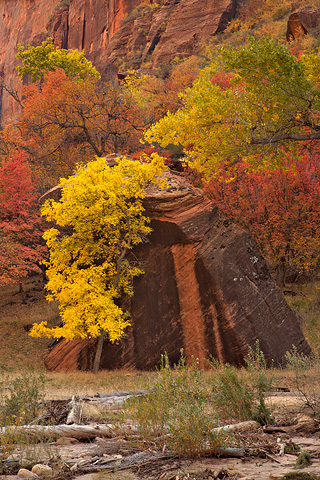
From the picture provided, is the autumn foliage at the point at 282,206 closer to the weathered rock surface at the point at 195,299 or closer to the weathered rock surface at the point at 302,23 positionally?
the weathered rock surface at the point at 195,299

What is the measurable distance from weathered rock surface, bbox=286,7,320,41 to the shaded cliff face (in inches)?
642

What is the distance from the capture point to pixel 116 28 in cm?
6988

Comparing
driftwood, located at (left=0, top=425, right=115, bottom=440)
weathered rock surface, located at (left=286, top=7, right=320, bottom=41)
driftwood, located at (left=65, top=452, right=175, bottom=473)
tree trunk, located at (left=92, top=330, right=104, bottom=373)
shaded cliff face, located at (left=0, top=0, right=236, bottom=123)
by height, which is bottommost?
tree trunk, located at (left=92, top=330, right=104, bottom=373)

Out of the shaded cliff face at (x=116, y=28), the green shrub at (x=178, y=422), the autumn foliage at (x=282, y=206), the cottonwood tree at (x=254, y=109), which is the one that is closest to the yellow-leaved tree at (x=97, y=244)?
the cottonwood tree at (x=254, y=109)

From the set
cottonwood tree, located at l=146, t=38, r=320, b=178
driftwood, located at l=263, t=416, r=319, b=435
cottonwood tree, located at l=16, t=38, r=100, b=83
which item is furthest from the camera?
cottonwood tree, located at l=16, t=38, r=100, b=83

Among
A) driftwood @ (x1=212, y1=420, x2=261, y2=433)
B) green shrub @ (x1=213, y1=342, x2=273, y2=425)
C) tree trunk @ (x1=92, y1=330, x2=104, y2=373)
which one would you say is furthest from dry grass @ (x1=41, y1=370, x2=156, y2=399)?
driftwood @ (x1=212, y1=420, x2=261, y2=433)

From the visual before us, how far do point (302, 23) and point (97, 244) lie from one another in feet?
119

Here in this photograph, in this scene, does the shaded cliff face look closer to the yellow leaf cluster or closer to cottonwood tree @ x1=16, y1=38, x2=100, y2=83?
cottonwood tree @ x1=16, y1=38, x2=100, y2=83

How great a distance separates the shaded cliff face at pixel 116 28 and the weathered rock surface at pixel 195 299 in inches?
1623

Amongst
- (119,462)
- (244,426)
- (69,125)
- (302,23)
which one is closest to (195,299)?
(244,426)

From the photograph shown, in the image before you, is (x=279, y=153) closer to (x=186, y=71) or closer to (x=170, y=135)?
(x=170, y=135)

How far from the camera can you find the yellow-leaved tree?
1428 centimetres

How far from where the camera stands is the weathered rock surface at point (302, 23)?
40.2 meters

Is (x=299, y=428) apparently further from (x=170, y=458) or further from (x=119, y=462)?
(x=119, y=462)
